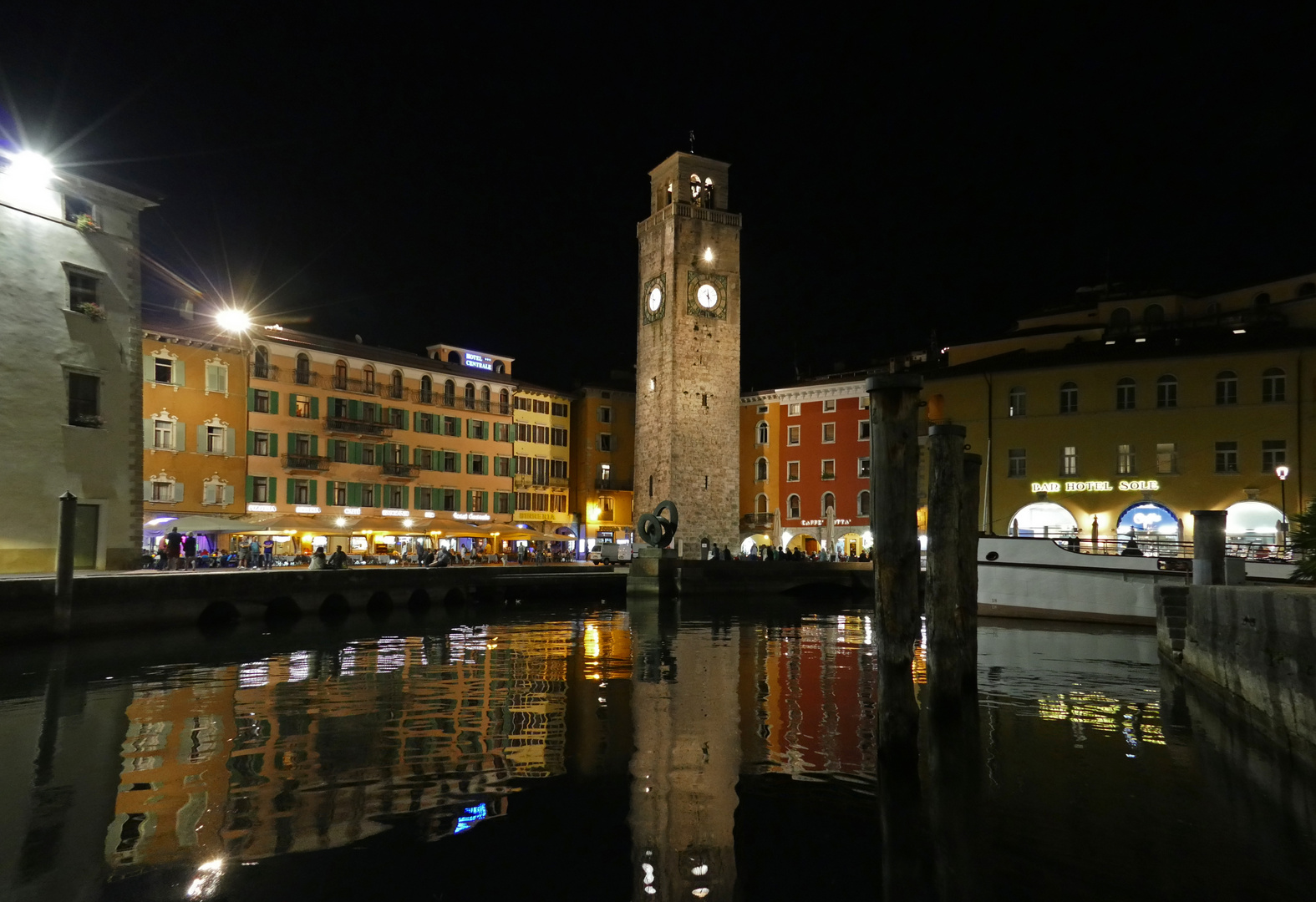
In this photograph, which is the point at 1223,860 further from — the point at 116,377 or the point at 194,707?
the point at 116,377

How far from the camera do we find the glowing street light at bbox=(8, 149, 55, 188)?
80.5ft

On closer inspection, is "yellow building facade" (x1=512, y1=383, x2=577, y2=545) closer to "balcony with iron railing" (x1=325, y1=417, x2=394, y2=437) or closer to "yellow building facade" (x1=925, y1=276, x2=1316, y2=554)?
"balcony with iron railing" (x1=325, y1=417, x2=394, y2=437)

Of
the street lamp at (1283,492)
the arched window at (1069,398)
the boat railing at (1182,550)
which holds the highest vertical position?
the arched window at (1069,398)

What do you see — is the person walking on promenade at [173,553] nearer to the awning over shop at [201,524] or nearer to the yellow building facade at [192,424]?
the awning over shop at [201,524]

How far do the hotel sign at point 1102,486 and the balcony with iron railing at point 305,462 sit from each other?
32398 mm

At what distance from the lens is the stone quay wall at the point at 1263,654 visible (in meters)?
9.63

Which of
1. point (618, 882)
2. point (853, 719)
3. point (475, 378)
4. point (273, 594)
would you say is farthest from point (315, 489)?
point (618, 882)

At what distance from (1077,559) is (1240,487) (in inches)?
521

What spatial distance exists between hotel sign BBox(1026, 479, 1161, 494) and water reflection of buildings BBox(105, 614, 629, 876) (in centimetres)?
2791

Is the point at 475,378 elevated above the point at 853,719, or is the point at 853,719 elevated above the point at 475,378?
the point at 475,378

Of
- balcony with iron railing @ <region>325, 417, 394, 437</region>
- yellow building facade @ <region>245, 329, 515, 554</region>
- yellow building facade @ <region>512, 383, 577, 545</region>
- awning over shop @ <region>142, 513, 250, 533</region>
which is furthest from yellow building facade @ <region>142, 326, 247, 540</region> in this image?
yellow building facade @ <region>512, 383, 577, 545</region>

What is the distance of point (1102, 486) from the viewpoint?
129 feet

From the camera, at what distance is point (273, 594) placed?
91.4 ft

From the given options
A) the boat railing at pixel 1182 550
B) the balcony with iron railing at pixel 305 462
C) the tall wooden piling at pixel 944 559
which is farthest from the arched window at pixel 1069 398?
the balcony with iron railing at pixel 305 462
